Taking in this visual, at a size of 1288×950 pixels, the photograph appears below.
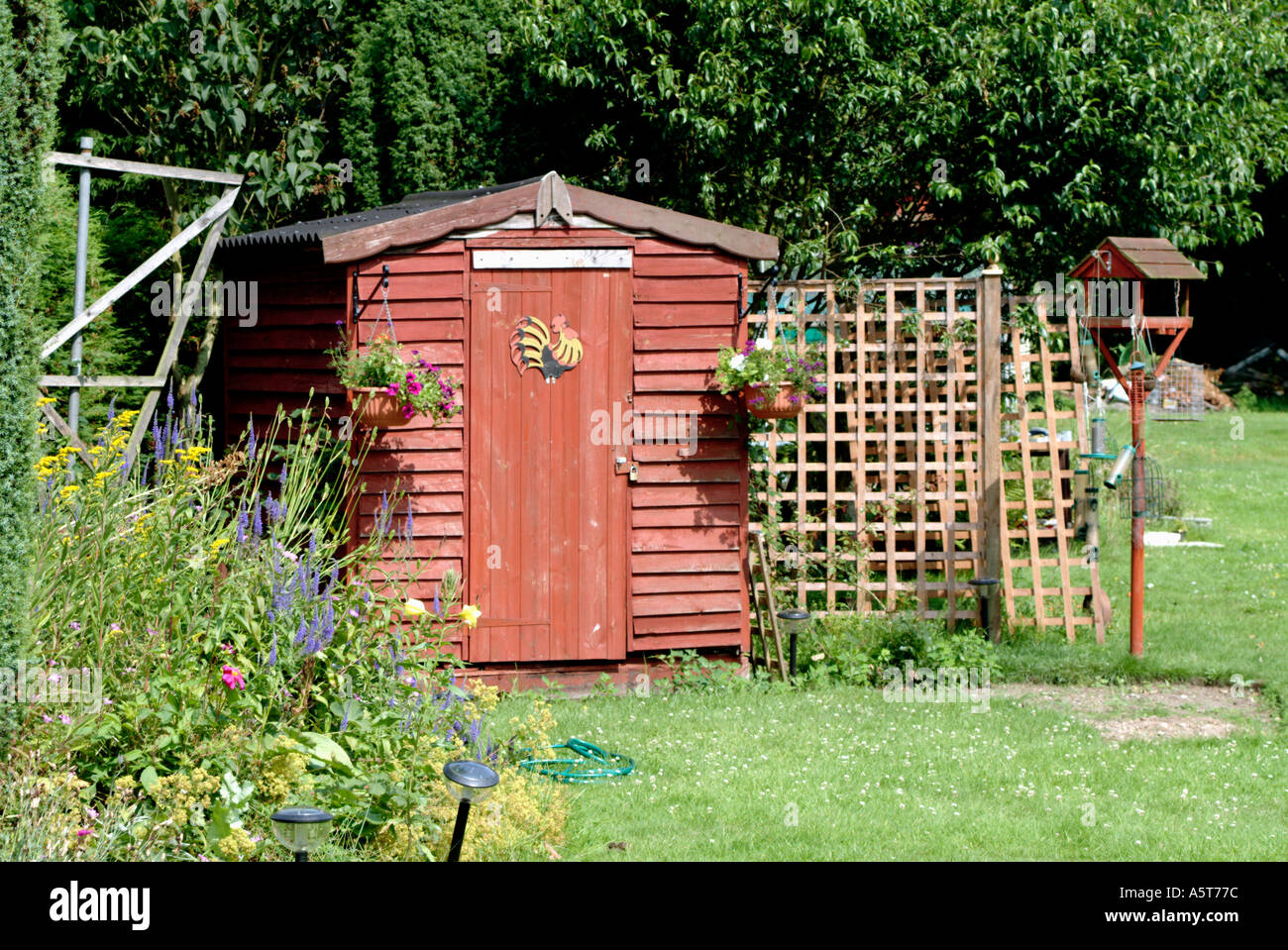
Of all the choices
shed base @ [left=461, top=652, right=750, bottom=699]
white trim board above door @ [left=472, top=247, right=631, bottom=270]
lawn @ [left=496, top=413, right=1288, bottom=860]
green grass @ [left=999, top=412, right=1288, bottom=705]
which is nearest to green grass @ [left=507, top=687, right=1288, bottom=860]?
lawn @ [left=496, top=413, right=1288, bottom=860]

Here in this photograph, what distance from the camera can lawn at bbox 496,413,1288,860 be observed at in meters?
5.70

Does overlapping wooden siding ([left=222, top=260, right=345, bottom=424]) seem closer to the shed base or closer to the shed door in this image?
the shed door

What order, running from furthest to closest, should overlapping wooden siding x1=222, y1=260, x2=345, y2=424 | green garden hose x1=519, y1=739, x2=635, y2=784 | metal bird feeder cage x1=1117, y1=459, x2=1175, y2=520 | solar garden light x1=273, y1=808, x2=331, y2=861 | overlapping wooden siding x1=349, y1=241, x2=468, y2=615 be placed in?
metal bird feeder cage x1=1117, y1=459, x2=1175, y2=520 < overlapping wooden siding x1=222, y1=260, x2=345, y2=424 < overlapping wooden siding x1=349, y1=241, x2=468, y2=615 < green garden hose x1=519, y1=739, x2=635, y2=784 < solar garden light x1=273, y1=808, x2=331, y2=861

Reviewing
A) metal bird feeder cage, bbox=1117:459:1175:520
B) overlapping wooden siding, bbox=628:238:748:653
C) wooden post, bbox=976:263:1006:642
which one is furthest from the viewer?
metal bird feeder cage, bbox=1117:459:1175:520

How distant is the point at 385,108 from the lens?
12.2 metres

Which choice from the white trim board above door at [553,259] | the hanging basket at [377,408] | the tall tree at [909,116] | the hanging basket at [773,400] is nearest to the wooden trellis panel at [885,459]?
the hanging basket at [773,400]

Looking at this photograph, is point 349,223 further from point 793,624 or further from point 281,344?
point 793,624

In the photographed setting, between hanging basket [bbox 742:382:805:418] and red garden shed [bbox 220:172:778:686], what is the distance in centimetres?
30

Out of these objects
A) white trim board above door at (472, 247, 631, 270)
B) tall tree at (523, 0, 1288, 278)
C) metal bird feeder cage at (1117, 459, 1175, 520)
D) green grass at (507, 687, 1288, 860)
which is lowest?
green grass at (507, 687, 1288, 860)

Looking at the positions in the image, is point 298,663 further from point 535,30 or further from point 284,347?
point 535,30

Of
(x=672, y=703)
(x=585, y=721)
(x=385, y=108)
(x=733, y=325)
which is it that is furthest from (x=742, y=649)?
(x=385, y=108)

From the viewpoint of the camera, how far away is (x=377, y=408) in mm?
7734

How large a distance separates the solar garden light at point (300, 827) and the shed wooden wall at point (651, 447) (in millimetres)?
4357

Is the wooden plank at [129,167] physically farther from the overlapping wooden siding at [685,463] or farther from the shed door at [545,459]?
the overlapping wooden siding at [685,463]
